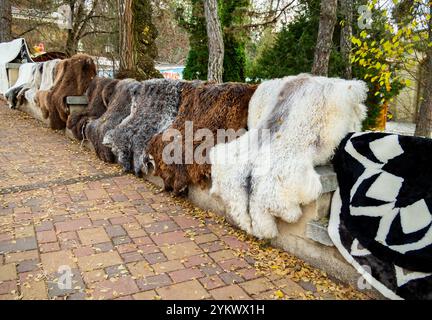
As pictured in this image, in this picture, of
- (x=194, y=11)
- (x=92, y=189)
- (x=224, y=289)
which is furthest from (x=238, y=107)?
(x=194, y=11)

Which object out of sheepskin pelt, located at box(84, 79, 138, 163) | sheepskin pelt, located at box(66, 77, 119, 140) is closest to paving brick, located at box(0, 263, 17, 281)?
sheepskin pelt, located at box(84, 79, 138, 163)

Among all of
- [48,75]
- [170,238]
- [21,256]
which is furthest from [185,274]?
[48,75]

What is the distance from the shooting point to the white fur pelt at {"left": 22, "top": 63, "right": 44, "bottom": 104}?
8.34 meters

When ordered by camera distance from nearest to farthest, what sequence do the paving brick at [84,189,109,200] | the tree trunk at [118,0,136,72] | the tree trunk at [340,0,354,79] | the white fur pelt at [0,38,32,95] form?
the paving brick at [84,189,109,200]
the tree trunk at [118,0,136,72]
the tree trunk at [340,0,354,79]
the white fur pelt at [0,38,32,95]

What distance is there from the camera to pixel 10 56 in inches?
456

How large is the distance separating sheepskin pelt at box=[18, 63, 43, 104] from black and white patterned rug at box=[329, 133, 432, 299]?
25.4 ft

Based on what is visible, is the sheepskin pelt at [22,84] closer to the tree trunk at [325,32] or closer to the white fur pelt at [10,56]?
the white fur pelt at [10,56]

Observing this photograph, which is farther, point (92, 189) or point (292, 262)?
point (92, 189)

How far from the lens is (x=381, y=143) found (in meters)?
2.18

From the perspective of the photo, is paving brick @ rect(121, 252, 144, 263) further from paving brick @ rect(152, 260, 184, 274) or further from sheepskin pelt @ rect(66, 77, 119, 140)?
sheepskin pelt @ rect(66, 77, 119, 140)

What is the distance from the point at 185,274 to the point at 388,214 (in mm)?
1323

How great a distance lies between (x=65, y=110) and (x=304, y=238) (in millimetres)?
5309

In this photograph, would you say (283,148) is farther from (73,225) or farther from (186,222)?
(73,225)
